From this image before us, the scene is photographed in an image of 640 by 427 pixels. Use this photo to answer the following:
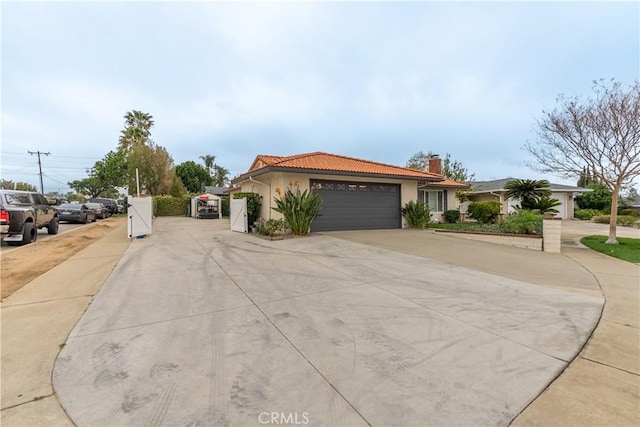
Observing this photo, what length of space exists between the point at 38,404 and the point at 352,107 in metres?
19.1

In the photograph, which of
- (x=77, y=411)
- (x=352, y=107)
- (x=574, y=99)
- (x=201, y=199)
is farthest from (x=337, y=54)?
(x=201, y=199)

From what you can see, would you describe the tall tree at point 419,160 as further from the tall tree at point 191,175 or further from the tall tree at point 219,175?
the tall tree at point 219,175

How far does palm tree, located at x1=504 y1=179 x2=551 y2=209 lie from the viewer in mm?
12656

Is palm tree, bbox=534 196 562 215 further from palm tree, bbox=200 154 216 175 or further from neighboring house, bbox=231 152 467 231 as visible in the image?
palm tree, bbox=200 154 216 175

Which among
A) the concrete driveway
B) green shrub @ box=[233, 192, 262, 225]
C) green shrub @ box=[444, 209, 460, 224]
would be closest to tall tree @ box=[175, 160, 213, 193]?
green shrub @ box=[233, 192, 262, 225]

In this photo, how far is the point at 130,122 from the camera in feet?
120

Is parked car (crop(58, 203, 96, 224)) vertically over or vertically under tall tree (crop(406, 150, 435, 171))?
under

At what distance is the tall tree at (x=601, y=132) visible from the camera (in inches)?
356

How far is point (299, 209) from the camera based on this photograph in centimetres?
1091

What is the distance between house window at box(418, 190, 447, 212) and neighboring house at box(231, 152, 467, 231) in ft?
7.56

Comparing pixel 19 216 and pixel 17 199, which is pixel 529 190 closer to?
pixel 19 216

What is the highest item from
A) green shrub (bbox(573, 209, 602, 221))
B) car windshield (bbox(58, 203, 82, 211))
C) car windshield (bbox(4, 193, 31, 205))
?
car windshield (bbox(4, 193, 31, 205))

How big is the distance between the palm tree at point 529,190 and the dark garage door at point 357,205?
217 inches

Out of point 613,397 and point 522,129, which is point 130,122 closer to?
point 522,129
